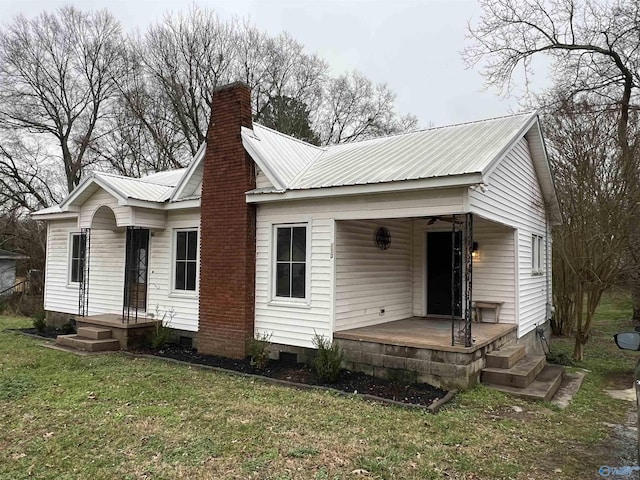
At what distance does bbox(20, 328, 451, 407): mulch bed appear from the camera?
6.23 m

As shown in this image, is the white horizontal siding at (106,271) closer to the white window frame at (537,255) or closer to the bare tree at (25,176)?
the white window frame at (537,255)

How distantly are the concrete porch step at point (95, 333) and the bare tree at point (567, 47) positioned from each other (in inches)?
566

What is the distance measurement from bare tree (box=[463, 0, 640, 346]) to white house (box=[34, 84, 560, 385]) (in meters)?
7.06

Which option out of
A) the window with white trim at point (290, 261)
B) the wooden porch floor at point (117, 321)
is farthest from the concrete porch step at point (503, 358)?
the wooden porch floor at point (117, 321)

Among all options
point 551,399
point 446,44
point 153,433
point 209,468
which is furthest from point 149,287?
point 446,44

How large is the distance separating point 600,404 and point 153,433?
242 inches

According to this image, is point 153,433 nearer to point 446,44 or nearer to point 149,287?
point 149,287

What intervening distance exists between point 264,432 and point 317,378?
91.9 inches

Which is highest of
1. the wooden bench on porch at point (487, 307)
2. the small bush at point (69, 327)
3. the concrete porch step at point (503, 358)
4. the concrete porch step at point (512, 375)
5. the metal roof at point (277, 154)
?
the metal roof at point (277, 154)

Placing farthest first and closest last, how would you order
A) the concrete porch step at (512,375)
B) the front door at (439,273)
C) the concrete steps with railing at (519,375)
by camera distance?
the front door at (439,273) < the concrete porch step at (512,375) < the concrete steps with railing at (519,375)

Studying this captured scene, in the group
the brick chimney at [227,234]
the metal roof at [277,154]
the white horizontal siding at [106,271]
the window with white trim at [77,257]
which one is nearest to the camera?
the metal roof at [277,154]

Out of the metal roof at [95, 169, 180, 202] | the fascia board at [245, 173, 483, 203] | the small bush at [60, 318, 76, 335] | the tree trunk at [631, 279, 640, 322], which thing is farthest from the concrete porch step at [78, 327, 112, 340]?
the tree trunk at [631, 279, 640, 322]

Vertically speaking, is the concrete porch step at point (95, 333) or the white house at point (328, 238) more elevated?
the white house at point (328, 238)

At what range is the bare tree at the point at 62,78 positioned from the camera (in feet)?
74.6
